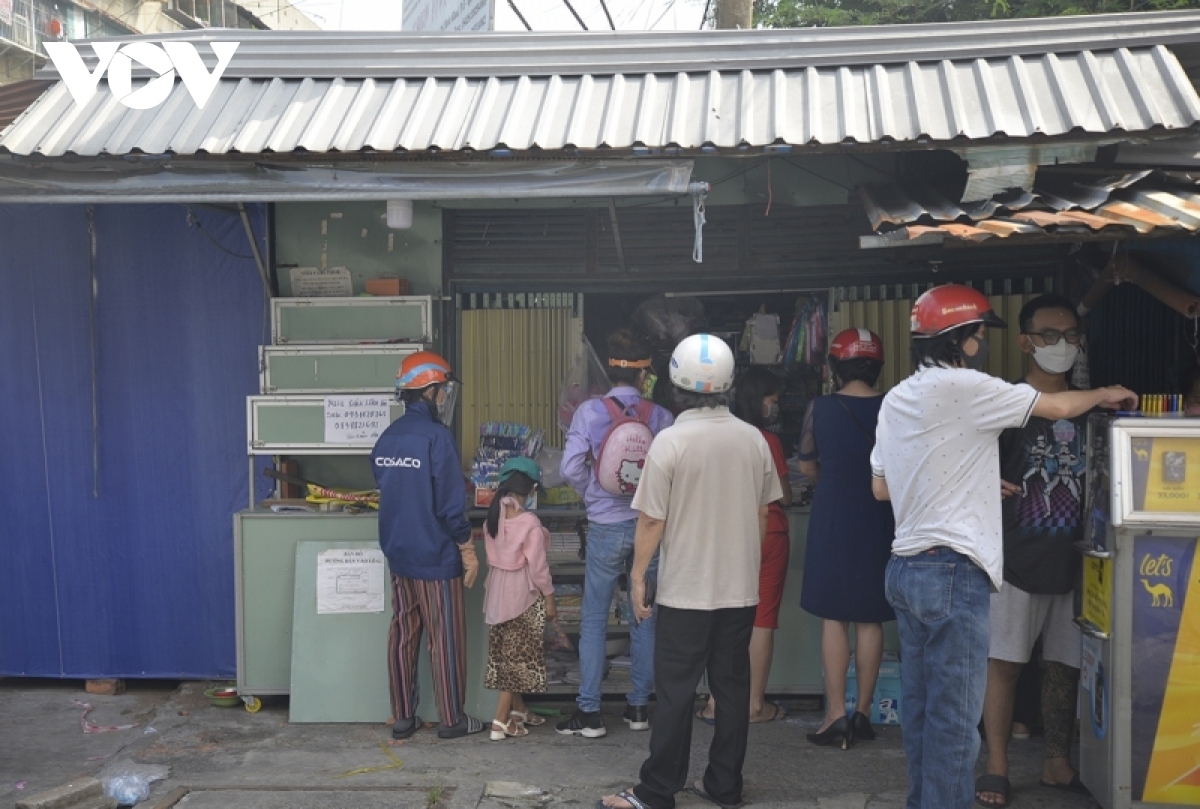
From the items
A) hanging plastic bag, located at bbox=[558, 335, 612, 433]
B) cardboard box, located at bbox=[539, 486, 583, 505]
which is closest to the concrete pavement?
cardboard box, located at bbox=[539, 486, 583, 505]

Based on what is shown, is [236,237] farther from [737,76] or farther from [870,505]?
[870,505]

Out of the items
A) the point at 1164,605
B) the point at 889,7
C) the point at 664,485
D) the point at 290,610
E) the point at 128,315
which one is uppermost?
the point at 889,7

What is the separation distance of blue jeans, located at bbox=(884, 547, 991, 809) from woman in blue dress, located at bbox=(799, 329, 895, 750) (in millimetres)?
1239

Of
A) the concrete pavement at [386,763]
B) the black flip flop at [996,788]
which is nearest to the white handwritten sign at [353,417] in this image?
the concrete pavement at [386,763]

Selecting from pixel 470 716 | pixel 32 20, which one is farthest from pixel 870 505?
pixel 32 20

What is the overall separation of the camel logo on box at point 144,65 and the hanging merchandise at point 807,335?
3.73m

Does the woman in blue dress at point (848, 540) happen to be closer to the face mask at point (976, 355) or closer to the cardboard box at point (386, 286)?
the face mask at point (976, 355)

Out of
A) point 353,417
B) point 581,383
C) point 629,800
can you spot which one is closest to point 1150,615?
point 629,800

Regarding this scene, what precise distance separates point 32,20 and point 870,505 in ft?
73.3

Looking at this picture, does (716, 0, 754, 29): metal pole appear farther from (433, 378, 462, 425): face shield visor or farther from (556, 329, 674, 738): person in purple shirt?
(556, 329, 674, 738): person in purple shirt

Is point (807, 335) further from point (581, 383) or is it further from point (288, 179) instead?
point (288, 179)

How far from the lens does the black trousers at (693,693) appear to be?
15.5ft

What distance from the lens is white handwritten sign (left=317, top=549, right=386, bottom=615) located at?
6.19 metres

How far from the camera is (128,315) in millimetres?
6668
